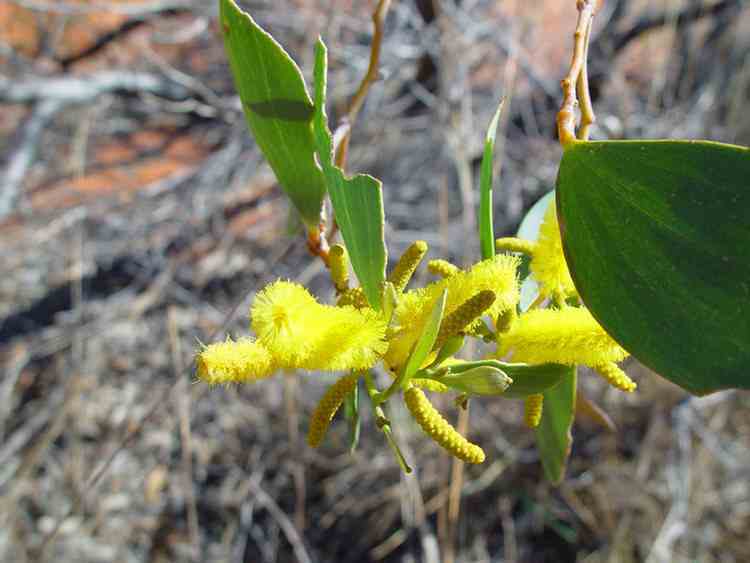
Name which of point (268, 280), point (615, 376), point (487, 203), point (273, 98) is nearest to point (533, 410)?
point (615, 376)

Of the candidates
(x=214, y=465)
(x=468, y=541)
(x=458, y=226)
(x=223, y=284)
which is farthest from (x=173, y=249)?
(x=468, y=541)

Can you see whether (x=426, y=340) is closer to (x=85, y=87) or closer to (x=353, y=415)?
(x=353, y=415)

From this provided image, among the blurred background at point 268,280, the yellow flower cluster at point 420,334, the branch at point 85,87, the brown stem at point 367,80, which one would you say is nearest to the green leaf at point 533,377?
the yellow flower cluster at point 420,334

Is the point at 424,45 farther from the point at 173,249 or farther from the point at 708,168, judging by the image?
the point at 708,168

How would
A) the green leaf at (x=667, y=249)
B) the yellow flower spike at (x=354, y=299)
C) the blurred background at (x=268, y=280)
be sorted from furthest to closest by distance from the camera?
1. the blurred background at (x=268, y=280)
2. the yellow flower spike at (x=354, y=299)
3. the green leaf at (x=667, y=249)

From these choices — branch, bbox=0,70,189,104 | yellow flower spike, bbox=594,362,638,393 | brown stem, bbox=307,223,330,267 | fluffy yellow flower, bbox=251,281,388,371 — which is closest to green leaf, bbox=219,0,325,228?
brown stem, bbox=307,223,330,267

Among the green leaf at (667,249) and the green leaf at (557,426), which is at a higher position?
the green leaf at (667,249)

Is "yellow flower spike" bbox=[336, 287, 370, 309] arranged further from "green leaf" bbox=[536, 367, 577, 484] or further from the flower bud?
"green leaf" bbox=[536, 367, 577, 484]

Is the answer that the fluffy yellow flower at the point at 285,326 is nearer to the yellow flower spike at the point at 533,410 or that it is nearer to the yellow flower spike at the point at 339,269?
the yellow flower spike at the point at 339,269
